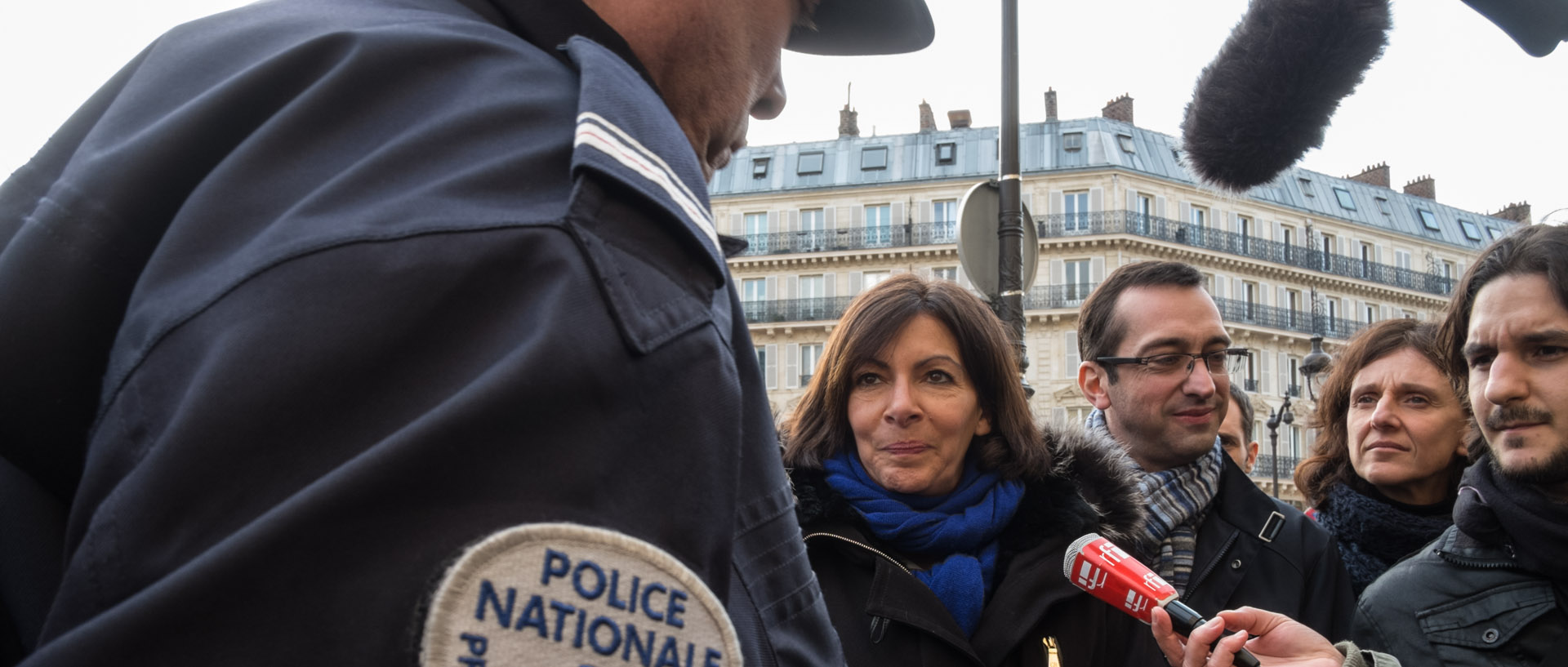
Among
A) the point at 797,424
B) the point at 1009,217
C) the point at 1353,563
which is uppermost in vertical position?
the point at 1009,217

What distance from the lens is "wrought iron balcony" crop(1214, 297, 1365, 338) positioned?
1868 inches

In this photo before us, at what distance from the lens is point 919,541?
3.31m

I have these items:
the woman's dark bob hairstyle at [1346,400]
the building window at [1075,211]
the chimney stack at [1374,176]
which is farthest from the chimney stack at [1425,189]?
the woman's dark bob hairstyle at [1346,400]

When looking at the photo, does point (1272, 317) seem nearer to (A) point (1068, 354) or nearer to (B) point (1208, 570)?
(A) point (1068, 354)

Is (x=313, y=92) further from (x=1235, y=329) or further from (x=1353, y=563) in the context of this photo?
(x=1235, y=329)

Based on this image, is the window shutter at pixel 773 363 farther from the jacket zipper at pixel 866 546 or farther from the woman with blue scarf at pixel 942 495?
the jacket zipper at pixel 866 546

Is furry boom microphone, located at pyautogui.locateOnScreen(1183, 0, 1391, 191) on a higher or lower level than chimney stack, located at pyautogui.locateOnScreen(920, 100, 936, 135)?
lower

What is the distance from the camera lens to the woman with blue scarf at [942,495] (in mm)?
3146

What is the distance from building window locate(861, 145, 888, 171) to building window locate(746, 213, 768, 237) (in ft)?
15.1

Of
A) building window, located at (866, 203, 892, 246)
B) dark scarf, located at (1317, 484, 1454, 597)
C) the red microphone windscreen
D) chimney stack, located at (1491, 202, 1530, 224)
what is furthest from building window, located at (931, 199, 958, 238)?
the red microphone windscreen

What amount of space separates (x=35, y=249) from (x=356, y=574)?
1.39ft

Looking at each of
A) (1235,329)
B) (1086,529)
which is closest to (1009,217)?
(1086,529)

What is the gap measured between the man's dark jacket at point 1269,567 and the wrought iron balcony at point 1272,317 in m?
45.4

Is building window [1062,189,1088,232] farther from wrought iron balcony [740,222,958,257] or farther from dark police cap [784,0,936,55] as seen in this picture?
dark police cap [784,0,936,55]
